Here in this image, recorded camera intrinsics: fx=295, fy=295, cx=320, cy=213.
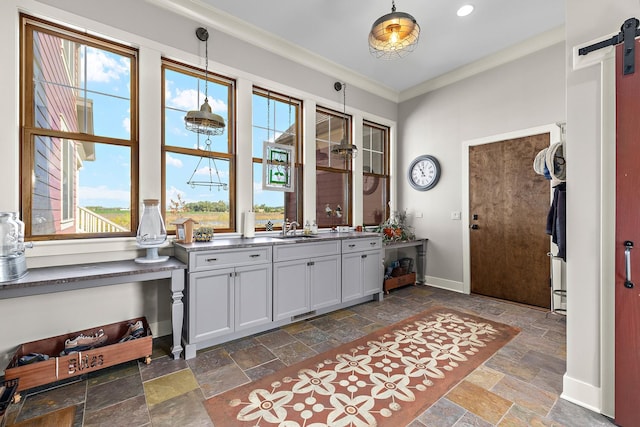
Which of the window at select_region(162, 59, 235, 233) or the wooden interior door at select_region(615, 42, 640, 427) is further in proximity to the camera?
the window at select_region(162, 59, 235, 233)

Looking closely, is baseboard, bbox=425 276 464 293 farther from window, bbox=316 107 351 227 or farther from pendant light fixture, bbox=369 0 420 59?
pendant light fixture, bbox=369 0 420 59

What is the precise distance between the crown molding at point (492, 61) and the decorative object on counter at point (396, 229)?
6.75ft

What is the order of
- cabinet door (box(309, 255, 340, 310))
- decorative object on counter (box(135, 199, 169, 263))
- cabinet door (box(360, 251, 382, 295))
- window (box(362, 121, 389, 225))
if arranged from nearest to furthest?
decorative object on counter (box(135, 199, 169, 263)), cabinet door (box(309, 255, 340, 310)), cabinet door (box(360, 251, 382, 295)), window (box(362, 121, 389, 225))

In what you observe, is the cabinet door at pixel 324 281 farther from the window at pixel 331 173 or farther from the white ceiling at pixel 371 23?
the white ceiling at pixel 371 23

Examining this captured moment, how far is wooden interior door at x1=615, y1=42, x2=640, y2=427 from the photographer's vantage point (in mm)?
1627

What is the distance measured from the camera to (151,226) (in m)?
2.64

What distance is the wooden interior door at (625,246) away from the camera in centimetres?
163

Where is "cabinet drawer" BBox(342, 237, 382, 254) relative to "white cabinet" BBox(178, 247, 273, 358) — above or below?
above

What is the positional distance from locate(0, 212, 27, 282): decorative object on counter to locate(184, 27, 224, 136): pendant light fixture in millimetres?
1431

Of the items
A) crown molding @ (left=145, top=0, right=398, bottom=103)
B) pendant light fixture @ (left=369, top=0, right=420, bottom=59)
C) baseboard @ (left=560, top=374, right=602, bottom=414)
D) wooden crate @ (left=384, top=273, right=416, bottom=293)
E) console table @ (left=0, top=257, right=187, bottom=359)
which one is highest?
crown molding @ (left=145, top=0, right=398, bottom=103)

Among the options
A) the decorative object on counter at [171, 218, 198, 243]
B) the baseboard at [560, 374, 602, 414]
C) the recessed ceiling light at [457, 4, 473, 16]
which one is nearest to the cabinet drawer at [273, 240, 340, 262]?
the decorative object on counter at [171, 218, 198, 243]

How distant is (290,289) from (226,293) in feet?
2.28

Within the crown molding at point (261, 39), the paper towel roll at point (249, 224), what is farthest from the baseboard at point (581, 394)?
the crown molding at point (261, 39)

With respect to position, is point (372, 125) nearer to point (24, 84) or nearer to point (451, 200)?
point (451, 200)
